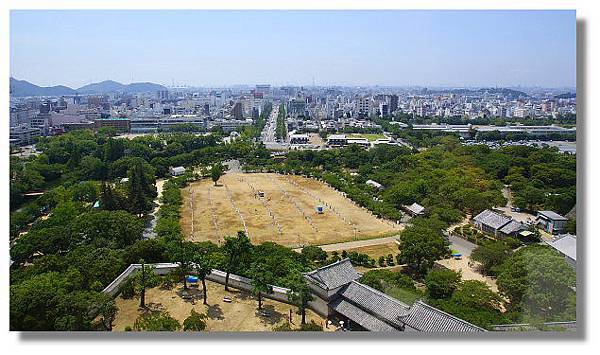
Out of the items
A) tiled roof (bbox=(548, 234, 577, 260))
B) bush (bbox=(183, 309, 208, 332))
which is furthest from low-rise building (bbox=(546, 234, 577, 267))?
bush (bbox=(183, 309, 208, 332))

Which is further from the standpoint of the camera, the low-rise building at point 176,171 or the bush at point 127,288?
the low-rise building at point 176,171

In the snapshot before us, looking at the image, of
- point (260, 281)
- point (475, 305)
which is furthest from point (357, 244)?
point (260, 281)

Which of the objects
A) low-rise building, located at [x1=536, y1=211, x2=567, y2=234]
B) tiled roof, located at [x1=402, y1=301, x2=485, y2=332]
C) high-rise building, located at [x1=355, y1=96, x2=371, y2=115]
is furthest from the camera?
high-rise building, located at [x1=355, y1=96, x2=371, y2=115]

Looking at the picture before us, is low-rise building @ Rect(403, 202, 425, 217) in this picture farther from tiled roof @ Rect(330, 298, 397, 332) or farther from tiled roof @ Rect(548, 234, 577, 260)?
tiled roof @ Rect(330, 298, 397, 332)

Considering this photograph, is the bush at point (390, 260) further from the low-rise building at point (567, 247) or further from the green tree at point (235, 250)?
the green tree at point (235, 250)

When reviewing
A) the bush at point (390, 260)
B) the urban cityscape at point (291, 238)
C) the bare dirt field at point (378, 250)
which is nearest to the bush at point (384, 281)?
the urban cityscape at point (291, 238)

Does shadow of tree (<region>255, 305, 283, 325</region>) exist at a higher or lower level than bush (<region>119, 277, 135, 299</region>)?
lower
